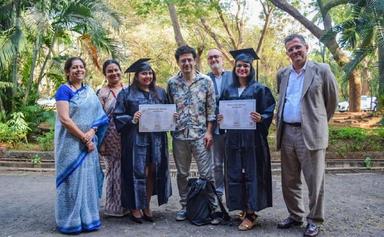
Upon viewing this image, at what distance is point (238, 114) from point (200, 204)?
1165mm

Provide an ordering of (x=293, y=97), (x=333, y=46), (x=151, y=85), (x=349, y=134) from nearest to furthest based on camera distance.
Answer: (x=293, y=97), (x=151, y=85), (x=349, y=134), (x=333, y=46)

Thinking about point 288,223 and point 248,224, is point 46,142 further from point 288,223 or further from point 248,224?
point 288,223

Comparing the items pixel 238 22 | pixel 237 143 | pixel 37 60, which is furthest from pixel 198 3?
pixel 237 143

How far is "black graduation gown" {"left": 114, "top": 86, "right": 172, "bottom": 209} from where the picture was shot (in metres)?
4.99

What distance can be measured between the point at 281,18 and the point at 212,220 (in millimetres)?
17639

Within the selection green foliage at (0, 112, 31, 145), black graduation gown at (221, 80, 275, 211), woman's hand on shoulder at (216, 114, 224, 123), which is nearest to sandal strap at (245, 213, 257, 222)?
black graduation gown at (221, 80, 275, 211)

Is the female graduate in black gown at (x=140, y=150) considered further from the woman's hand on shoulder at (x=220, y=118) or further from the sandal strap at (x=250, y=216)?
the sandal strap at (x=250, y=216)

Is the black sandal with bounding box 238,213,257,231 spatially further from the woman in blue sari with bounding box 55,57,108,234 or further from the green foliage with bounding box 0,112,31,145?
the green foliage with bounding box 0,112,31,145

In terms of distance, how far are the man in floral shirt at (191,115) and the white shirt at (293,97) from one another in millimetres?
879

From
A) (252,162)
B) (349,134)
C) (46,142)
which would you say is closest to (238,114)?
(252,162)

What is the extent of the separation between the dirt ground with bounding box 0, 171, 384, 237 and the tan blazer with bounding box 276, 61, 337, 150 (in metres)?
1.07

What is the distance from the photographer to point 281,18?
21062mm

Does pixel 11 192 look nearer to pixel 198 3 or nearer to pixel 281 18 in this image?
pixel 198 3

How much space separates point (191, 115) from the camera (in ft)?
16.6
